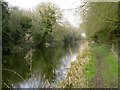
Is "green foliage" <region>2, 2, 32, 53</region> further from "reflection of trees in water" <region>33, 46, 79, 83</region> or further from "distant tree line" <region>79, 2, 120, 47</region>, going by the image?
"reflection of trees in water" <region>33, 46, 79, 83</region>

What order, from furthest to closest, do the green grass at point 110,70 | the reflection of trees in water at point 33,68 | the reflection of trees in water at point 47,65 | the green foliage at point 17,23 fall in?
the reflection of trees in water at point 47,65 < the reflection of trees in water at point 33,68 < the green grass at point 110,70 < the green foliage at point 17,23

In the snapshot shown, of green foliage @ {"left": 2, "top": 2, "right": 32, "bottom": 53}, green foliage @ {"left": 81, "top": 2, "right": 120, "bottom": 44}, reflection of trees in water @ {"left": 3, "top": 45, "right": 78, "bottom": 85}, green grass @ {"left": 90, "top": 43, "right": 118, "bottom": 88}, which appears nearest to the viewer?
green foliage @ {"left": 2, "top": 2, "right": 32, "bottom": 53}

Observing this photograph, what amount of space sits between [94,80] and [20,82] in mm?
3891

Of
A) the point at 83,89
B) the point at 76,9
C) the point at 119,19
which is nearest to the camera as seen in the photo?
the point at 76,9

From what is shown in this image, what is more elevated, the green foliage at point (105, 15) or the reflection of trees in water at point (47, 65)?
the green foliage at point (105, 15)

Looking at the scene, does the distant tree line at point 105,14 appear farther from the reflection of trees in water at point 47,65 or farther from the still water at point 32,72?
the reflection of trees in water at point 47,65

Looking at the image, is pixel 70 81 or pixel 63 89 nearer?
pixel 63 89

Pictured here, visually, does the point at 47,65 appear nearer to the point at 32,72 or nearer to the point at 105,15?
the point at 32,72

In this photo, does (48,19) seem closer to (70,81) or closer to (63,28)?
(63,28)

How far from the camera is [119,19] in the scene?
4367 millimetres

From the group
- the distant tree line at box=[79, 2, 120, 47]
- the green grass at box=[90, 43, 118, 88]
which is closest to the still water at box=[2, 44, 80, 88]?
the distant tree line at box=[79, 2, 120, 47]

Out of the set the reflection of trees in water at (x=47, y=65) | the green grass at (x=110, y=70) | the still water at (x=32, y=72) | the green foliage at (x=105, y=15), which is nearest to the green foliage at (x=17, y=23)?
the still water at (x=32, y=72)

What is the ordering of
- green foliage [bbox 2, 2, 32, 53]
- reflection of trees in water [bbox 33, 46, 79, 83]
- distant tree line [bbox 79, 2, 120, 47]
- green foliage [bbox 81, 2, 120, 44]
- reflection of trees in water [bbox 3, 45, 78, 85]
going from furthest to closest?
reflection of trees in water [bbox 33, 46, 79, 83]
reflection of trees in water [bbox 3, 45, 78, 85]
green foliage [bbox 81, 2, 120, 44]
distant tree line [bbox 79, 2, 120, 47]
green foliage [bbox 2, 2, 32, 53]

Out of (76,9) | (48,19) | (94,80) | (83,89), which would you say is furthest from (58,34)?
(94,80)
